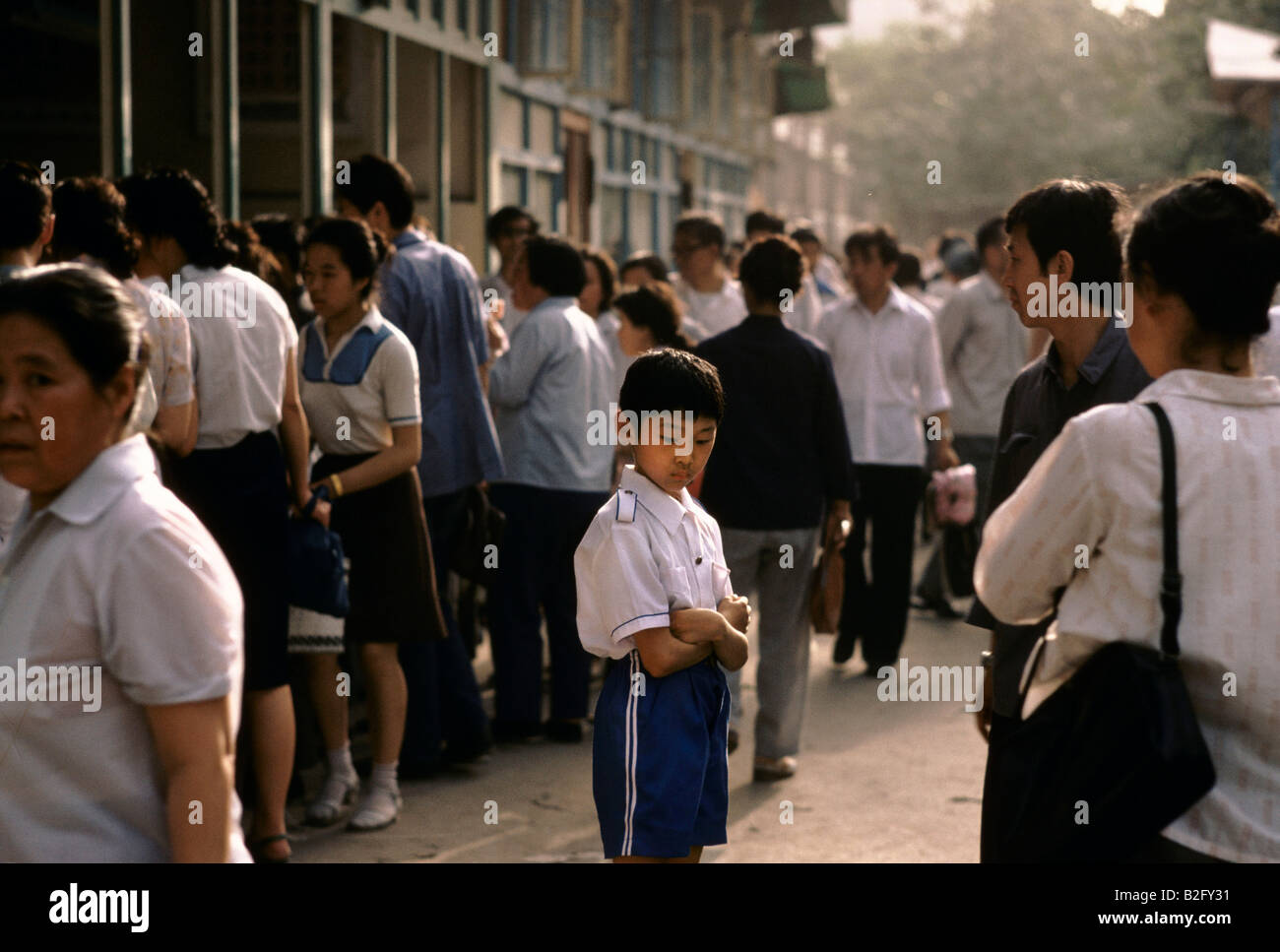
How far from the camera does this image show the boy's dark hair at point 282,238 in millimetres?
7051

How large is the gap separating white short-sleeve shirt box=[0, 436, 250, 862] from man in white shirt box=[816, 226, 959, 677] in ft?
21.4

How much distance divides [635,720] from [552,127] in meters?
12.5

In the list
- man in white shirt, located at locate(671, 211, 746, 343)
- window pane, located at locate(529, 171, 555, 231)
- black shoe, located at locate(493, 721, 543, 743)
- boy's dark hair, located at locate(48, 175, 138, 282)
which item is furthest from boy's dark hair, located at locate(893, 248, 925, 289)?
boy's dark hair, located at locate(48, 175, 138, 282)

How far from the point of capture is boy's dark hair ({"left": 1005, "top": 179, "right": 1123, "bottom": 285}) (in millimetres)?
3436

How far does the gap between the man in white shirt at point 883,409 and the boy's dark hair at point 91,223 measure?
15.0 feet

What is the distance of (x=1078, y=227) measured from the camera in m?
3.44

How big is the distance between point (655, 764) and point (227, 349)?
2174 mm

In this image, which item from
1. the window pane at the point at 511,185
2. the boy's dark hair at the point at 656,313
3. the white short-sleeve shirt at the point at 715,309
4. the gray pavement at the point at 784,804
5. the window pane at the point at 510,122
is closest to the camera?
the gray pavement at the point at 784,804

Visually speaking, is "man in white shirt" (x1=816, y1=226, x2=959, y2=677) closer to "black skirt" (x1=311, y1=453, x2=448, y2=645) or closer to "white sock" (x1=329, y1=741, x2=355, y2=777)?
"black skirt" (x1=311, y1=453, x2=448, y2=645)

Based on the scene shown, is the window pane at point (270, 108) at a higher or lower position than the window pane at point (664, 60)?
lower

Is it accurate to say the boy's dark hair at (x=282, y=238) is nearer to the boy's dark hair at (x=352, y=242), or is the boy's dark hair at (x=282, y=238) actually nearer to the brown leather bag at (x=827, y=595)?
the boy's dark hair at (x=352, y=242)

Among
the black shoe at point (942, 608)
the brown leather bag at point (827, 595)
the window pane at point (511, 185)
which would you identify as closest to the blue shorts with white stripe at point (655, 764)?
the brown leather bag at point (827, 595)

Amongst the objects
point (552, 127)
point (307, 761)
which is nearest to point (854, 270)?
point (307, 761)
